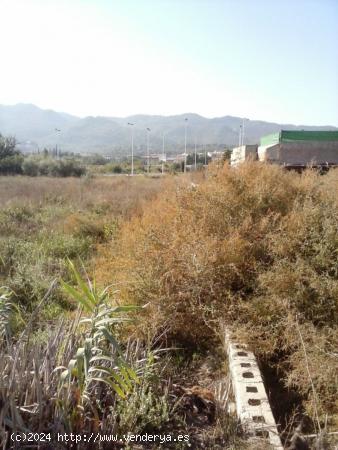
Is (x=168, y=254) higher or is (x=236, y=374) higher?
(x=168, y=254)

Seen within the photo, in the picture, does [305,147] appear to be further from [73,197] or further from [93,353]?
[93,353]

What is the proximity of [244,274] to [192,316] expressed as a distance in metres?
0.79

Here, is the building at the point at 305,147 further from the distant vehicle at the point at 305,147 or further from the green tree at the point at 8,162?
the green tree at the point at 8,162

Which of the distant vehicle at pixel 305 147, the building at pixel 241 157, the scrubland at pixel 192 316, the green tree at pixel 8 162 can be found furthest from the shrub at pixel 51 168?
the scrubland at pixel 192 316

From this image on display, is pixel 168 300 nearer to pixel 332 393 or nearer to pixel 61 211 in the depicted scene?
pixel 332 393

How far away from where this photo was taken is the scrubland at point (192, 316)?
95.7 inches

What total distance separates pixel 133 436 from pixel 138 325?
4.61 ft

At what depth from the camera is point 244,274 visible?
4395 mm

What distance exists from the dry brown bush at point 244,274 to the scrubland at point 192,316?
1cm

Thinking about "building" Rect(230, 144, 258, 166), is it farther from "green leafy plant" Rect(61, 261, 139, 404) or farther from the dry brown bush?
"green leafy plant" Rect(61, 261, 139, 404)

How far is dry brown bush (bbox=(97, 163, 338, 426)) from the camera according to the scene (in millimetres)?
3572

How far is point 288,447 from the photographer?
2.55 meters

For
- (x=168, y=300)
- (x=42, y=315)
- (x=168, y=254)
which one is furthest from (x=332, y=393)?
(x=42, y=315)

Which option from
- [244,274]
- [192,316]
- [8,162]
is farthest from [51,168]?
[192,316]
